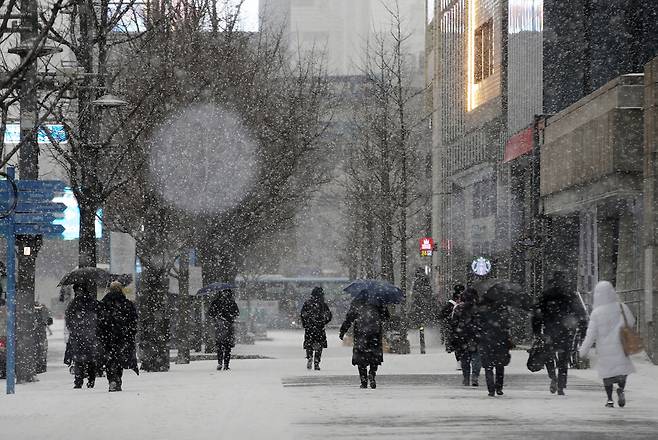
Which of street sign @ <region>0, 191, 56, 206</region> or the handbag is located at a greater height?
street sign @ <region>0, 191, 56, 206</region>

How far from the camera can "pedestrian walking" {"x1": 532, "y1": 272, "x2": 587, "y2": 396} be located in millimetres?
19047

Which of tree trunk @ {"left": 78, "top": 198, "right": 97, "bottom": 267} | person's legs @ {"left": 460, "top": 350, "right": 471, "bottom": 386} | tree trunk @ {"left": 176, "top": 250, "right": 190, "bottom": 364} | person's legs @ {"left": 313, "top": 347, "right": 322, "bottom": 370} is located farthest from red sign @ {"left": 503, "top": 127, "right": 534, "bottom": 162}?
person's legs @ {"left": 460, "top": 350, "right": 471, "bottom": 386}

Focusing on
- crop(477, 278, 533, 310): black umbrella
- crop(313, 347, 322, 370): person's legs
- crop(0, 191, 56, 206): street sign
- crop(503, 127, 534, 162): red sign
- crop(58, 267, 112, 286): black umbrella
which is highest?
crop(503, 127, 534, 162): red sign

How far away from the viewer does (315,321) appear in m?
29.3

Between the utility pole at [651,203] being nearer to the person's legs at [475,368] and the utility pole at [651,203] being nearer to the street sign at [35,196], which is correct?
the person's legs at [475,368]

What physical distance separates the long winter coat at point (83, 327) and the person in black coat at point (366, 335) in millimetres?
4147

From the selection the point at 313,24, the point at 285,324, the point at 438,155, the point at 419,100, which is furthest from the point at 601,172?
the point at 313,24

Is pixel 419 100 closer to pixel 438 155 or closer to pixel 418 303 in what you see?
pixel 438 155

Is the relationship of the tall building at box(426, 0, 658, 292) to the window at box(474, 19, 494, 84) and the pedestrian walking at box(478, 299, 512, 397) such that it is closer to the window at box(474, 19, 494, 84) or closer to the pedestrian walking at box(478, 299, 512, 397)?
the window at box(474, 19, 494, 84)

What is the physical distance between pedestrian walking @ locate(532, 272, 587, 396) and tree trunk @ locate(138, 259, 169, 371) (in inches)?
481

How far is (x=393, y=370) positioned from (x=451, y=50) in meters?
42.6

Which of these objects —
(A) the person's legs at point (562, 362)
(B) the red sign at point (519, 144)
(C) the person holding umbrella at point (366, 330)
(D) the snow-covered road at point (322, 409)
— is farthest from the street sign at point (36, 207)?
(B) the red sign at point (519, 144)

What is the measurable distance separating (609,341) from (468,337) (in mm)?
4902

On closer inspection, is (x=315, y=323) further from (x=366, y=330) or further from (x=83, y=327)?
(x=83, y=327)
